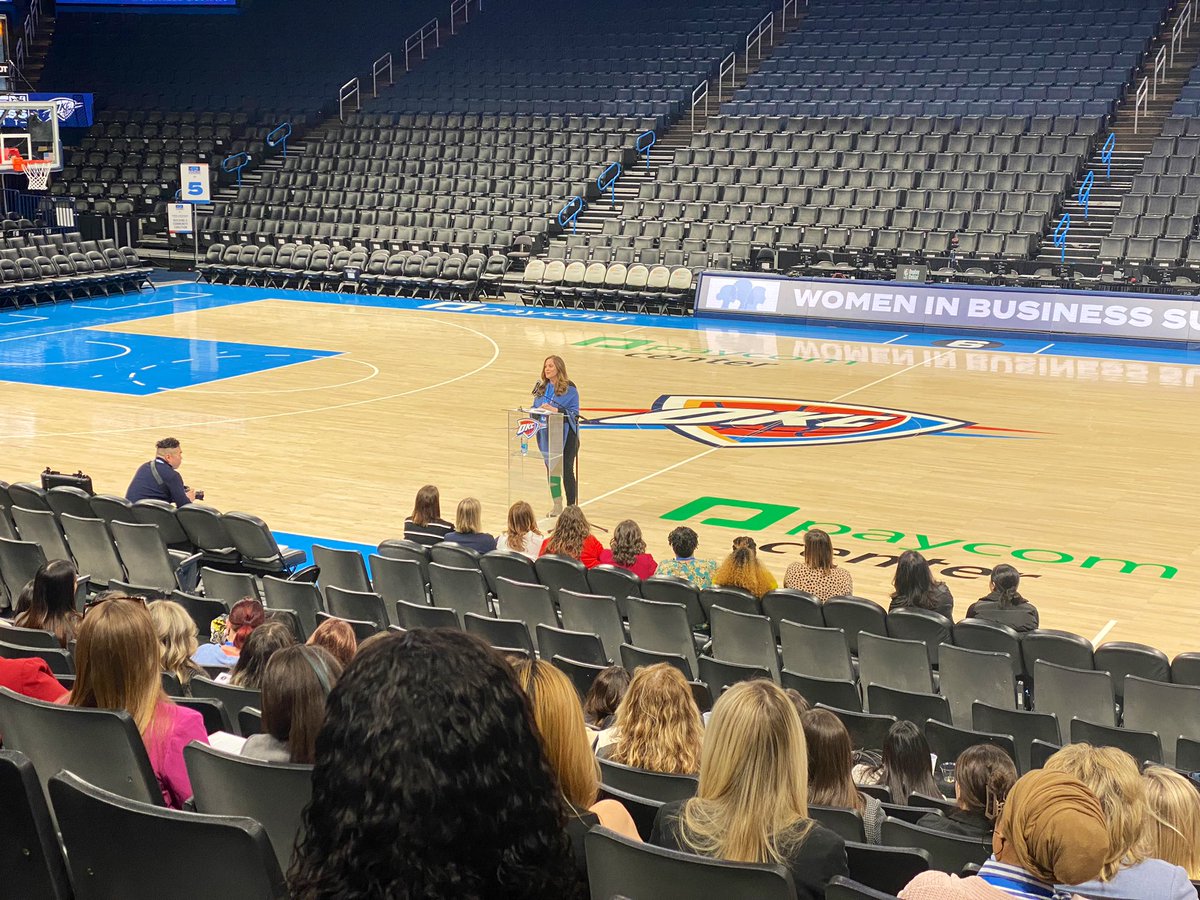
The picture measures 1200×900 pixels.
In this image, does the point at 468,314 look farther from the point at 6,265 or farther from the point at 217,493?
the point at 217,493

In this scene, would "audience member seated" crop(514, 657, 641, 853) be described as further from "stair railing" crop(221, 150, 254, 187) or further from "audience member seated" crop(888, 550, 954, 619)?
"stair railing" crop(221, 150, 254, 187)

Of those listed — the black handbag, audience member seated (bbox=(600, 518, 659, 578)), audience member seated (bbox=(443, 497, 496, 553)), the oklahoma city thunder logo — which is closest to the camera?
audience member seated (bbox=(600, 518, 659, 578))

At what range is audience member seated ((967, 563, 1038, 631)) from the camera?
8039 mm

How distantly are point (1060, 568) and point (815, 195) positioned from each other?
16946 millimetres

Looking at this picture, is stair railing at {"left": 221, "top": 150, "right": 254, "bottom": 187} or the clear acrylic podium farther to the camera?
stair railing at {"left": 221, "top": 150, "right": 254, "bottom": 187}

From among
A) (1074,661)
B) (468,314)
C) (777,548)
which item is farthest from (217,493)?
(468,314)

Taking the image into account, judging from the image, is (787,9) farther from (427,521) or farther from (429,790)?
(429,790)

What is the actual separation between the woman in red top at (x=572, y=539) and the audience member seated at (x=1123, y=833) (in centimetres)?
559

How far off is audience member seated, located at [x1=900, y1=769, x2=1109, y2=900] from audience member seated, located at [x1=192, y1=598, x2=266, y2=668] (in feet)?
12.7

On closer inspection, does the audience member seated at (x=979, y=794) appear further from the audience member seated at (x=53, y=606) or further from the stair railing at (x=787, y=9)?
the stair railing at (x=787, y=9)

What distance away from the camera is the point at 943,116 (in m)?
27.7

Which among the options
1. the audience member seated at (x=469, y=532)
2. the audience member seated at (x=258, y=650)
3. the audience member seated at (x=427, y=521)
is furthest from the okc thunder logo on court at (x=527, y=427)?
the audience member seated at (x=258, y=650)

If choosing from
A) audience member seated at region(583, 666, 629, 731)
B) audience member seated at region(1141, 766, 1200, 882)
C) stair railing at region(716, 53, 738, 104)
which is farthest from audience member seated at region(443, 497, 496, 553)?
stair railing at region(716, 53, 738, 104)

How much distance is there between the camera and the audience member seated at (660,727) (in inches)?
176
